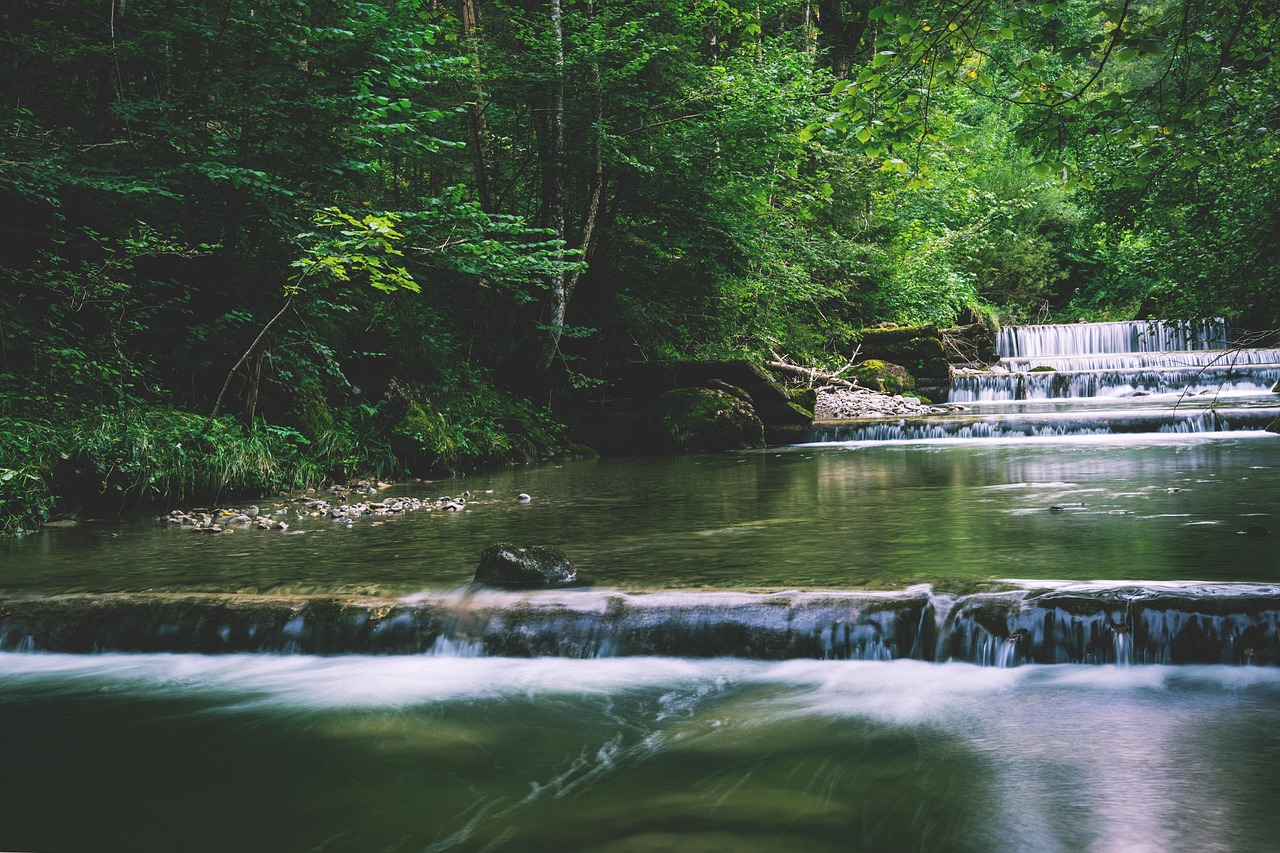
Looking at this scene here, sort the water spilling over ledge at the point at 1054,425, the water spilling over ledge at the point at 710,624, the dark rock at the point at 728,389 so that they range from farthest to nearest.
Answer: the dark rock at the point at 728,389 < the water spilling over ledge at the point at 1054,425 < the water spilling over ledge at the point at 710,624

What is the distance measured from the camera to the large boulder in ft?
17.4

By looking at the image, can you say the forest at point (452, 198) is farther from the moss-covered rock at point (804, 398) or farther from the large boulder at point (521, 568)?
the large boulder at point (521, 568)

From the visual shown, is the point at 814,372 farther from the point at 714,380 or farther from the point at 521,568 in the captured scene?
the point at 521,568

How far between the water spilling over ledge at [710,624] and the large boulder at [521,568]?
0.21 meters

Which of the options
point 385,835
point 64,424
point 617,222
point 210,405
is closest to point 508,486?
point 210,405

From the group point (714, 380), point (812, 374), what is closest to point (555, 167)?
point (714, 380)

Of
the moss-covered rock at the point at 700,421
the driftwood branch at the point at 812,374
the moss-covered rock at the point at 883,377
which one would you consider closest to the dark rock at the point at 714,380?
the moss-covered rock at the point at 700,421

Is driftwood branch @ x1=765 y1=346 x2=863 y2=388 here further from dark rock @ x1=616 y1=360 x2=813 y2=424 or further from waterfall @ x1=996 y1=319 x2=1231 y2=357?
waterfall @ x1=996 y1=319 x2=1231 y2=357

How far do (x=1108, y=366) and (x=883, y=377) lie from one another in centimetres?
586

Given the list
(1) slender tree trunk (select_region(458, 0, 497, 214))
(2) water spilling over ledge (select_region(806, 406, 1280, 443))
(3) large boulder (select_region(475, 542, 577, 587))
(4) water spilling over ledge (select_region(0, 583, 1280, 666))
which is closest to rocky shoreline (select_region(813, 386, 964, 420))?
(2) water spilling over ledge (select_region(806, 406, 1280, 443))

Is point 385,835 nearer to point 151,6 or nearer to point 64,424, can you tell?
point 64,424

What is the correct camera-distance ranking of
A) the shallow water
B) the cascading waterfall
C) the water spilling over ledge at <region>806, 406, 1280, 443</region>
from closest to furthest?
the shallow water → the water spilling over ledge at <region>806, 406, 1280, 443</region> → the cascading waterfall

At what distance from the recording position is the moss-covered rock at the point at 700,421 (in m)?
15.2

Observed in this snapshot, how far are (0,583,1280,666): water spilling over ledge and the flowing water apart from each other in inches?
0.6
